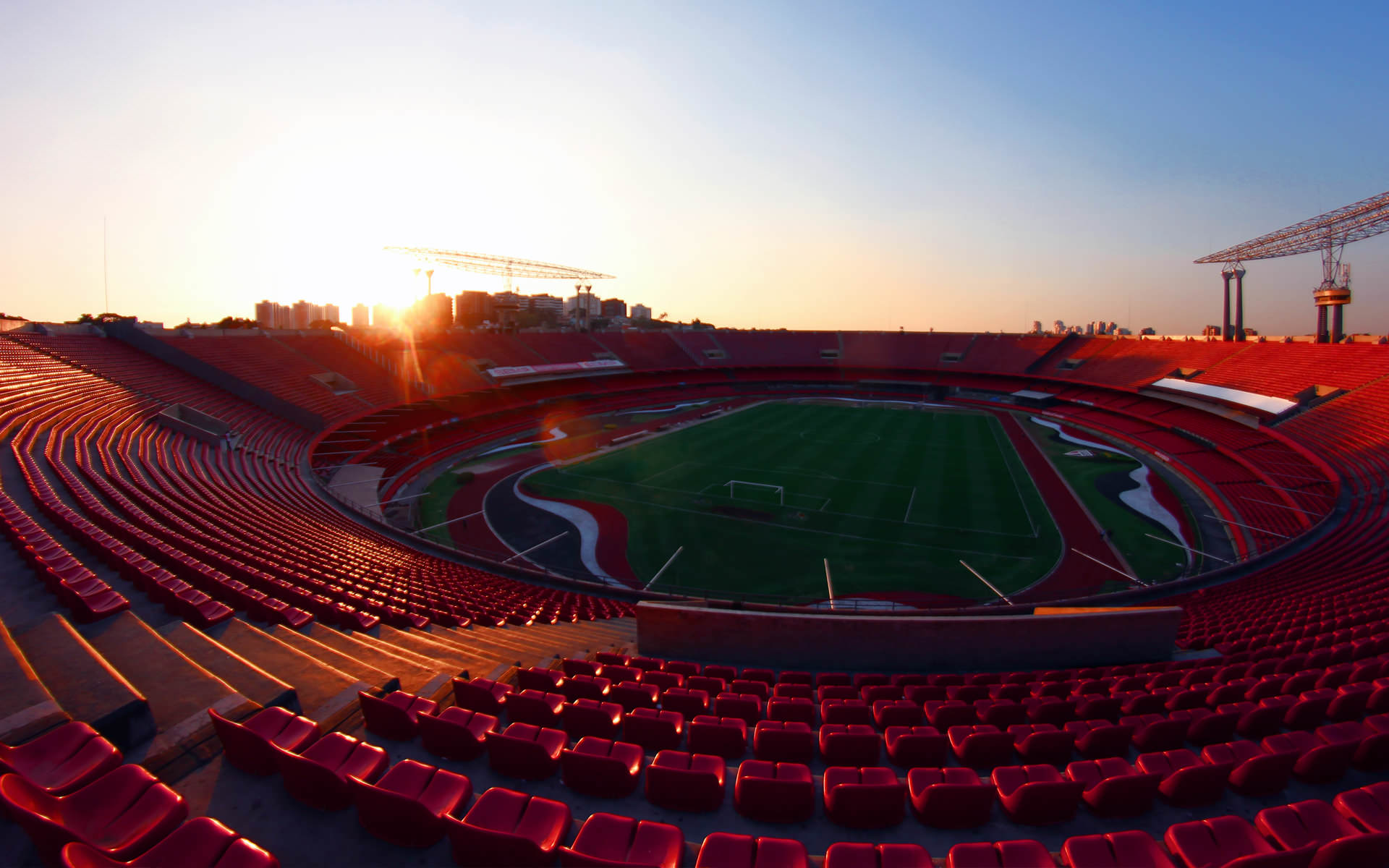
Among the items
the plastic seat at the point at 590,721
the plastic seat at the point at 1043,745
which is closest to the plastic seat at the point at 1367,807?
the plastic seat at the point at 1043,745

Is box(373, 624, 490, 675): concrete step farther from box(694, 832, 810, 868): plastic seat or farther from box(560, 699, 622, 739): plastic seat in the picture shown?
box(694, 832, 810, 868): plastic seat

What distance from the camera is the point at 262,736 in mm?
4215

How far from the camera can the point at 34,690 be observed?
4.53 metres

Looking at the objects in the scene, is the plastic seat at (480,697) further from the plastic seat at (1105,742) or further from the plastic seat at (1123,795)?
the plastic seat at (1105,742)

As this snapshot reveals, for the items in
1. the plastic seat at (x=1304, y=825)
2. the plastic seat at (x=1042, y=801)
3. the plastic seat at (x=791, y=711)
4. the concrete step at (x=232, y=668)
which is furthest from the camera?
the plastic seat at (x=791, y=711)

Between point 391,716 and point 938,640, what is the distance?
27.0 ft

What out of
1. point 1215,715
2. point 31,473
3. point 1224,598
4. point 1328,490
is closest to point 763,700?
point 1215,715

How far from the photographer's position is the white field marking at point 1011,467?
82.6 ft

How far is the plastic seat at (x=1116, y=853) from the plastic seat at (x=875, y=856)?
0.98m

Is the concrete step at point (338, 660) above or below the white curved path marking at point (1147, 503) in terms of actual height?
above

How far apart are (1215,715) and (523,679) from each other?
293 inches

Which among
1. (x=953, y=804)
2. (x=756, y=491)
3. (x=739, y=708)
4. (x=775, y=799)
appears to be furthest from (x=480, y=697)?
(x=756, y=491)

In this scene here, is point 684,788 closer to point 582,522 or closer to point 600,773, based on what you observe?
point 600,773

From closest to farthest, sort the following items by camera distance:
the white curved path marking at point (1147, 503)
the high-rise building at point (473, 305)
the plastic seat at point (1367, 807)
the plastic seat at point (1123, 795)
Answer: the plastic seat at point (1367, 807) < the plastic seat at point (1123, 795) < the white curved path marking at point (1147, 503) < the high-rise building at point (473, 305)
